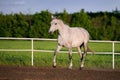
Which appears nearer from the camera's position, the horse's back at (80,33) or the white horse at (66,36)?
the white horse at (66,36)

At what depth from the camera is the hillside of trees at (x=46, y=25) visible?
32.0m

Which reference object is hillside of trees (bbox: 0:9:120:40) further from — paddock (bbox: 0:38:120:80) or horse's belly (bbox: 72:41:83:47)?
horse's belly (bbox: 72:41:83:47)

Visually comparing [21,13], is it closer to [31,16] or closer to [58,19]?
[31,16]

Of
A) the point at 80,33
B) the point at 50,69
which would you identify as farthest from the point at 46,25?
the point at 50,69

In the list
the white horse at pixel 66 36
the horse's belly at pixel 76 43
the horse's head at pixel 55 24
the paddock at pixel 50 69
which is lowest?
the paddock at pixel 50 69

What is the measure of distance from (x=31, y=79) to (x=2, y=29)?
25.3 metres

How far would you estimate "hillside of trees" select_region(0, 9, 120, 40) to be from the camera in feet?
Result: 105

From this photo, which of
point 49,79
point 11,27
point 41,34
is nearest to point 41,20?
point 41,34

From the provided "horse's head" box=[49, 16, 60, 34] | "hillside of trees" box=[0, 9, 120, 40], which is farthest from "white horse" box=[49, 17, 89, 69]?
"hillside of trees" box=[0, 9, 120, 40]

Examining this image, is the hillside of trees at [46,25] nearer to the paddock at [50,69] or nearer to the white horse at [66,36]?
the paddock at [50,69]

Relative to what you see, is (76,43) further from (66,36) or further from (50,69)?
(50,69)

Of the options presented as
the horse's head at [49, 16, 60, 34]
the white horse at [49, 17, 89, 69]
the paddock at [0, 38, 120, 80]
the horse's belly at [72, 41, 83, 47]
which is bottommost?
the paddock at [0, 38, 120, 80]

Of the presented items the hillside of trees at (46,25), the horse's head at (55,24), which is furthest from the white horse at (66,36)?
the hillside of trees at (46,25)

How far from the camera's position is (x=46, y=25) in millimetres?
32531
